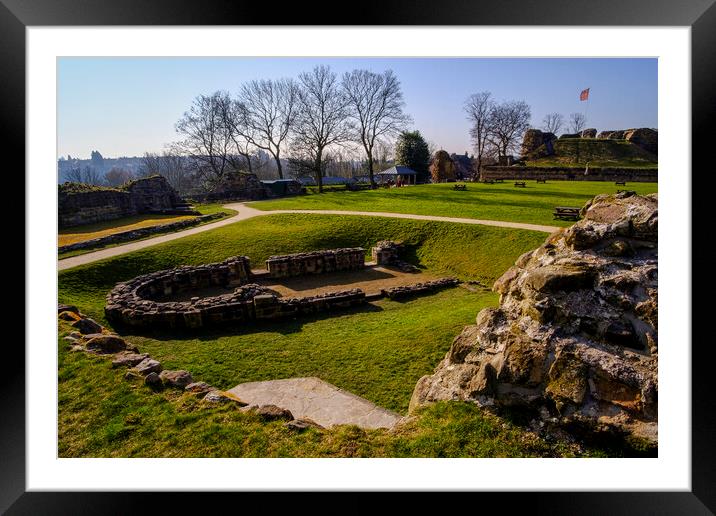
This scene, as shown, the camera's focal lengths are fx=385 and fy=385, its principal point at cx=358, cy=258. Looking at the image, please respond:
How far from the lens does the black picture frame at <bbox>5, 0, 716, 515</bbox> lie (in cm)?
364

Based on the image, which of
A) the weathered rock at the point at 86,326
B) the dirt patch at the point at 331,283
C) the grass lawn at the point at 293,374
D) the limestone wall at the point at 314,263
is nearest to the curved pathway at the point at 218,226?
the grass lawn at the point at 293,374

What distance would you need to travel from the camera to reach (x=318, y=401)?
6188 millimetres

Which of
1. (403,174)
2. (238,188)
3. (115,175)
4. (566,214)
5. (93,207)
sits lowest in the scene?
(566,214)

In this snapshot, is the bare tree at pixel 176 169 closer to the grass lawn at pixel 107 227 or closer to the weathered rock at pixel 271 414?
the grass lawn at pixel 107 227

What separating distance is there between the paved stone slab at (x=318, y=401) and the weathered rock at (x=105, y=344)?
2.56 meters

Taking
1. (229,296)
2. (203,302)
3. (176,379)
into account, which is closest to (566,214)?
(229,296)

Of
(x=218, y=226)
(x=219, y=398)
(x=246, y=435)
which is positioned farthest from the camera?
(x=218, y=226)

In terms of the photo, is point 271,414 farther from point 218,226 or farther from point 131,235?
point 218,226

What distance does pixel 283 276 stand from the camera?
49.6 feet

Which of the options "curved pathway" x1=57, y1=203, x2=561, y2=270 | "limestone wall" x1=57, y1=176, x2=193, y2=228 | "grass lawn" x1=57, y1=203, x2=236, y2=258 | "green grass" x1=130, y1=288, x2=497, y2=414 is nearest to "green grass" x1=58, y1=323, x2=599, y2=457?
"green grass" x1=130, y1=288, x2=497, y2=414

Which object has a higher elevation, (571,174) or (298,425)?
(571,174)
